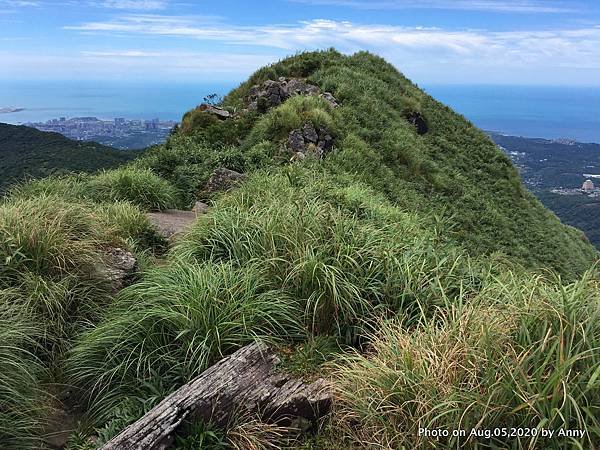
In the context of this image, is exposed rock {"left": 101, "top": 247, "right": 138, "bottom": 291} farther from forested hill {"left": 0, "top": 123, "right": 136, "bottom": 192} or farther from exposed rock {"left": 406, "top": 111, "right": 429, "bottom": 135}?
exposed rock {"left": 406, "top": 111, "right": 429, "bottom": 135}

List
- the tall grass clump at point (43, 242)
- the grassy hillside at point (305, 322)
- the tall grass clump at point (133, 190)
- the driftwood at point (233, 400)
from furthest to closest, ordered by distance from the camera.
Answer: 1. the tall grass clump at point (133, 190)
2. the tall grass clump at point (43, 242)
3. the driftwood at point (233, 400)
4. the grassy hillside at point (305, 322)

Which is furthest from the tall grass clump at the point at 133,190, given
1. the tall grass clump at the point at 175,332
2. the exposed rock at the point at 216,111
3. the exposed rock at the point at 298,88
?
the exposed rock at the point at 298,88

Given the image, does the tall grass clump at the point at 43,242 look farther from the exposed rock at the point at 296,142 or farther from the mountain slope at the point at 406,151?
the exposed rock at the point at 296,142

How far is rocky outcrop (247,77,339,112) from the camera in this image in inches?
578

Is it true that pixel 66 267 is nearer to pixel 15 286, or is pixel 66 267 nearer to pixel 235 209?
pixel 15 286

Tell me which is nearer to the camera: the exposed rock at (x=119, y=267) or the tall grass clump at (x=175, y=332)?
the tall grass clump at (x=175, y=332)

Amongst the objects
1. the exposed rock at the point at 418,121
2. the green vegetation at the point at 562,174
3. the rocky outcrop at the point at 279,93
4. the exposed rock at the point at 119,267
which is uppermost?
the rocky outcrop at the point at 279,93

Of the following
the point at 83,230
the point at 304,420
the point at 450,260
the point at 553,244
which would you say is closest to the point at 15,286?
the point at 83,230

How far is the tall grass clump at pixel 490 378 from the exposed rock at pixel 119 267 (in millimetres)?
2566

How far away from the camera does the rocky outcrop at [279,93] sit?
48.1ft

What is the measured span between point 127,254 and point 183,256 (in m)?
0.79

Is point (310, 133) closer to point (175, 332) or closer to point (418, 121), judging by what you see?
point (418, 121)

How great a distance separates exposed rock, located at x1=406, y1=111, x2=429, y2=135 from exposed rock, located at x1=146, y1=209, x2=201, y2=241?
35.2 feet

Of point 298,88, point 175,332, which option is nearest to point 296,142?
point 298,88
